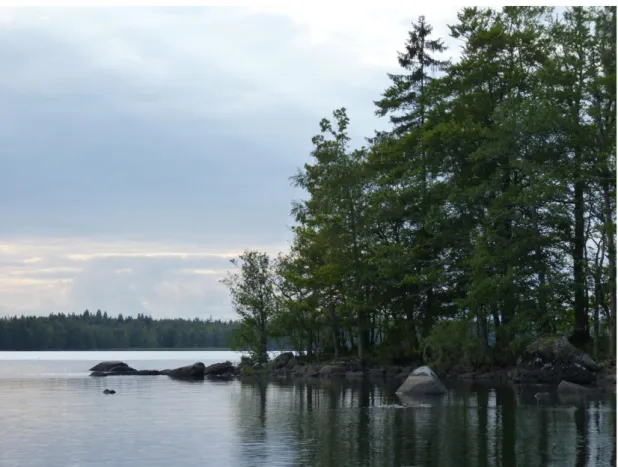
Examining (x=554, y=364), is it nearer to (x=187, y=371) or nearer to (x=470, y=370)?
(x=470, y=370)

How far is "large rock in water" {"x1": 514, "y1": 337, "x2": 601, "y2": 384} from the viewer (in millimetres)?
44562

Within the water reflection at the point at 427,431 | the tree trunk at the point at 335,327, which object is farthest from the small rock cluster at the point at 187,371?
the water reflection at the point at 427,431

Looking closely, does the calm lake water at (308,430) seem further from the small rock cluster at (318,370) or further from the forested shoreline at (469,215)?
the small rock cluster at (318,370)

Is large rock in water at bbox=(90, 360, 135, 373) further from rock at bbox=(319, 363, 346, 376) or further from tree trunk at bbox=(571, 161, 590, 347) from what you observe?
tree trunk at bbox=(571, 161, 590, 347)

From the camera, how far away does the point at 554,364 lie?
45.7 metres

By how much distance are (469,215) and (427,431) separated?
31469 millimetres

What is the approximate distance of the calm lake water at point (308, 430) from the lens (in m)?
21.4

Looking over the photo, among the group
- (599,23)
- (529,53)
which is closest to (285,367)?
(529,53)

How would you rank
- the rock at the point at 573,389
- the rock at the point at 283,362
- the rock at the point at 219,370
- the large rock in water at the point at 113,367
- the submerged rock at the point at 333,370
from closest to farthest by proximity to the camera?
the rock at the point at 573,389
the submerged rock at the point at 333,370
the rock at the point at 219,370
the rock at the point at 283,362
the large rock in water at the point at 113,367

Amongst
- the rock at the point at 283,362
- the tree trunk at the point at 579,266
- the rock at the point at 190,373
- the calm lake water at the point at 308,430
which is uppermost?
the tree trunk at the point at 579,266

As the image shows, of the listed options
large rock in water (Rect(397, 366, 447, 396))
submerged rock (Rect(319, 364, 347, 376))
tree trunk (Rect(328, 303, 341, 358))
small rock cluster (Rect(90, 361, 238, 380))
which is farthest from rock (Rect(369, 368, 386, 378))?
large rock in water (Rect(397, 366, 447, 396))

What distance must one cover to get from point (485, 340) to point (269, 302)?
22.6 meters

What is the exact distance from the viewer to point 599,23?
49.6 meters

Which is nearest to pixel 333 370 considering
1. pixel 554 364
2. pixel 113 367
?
pixel 554 364
